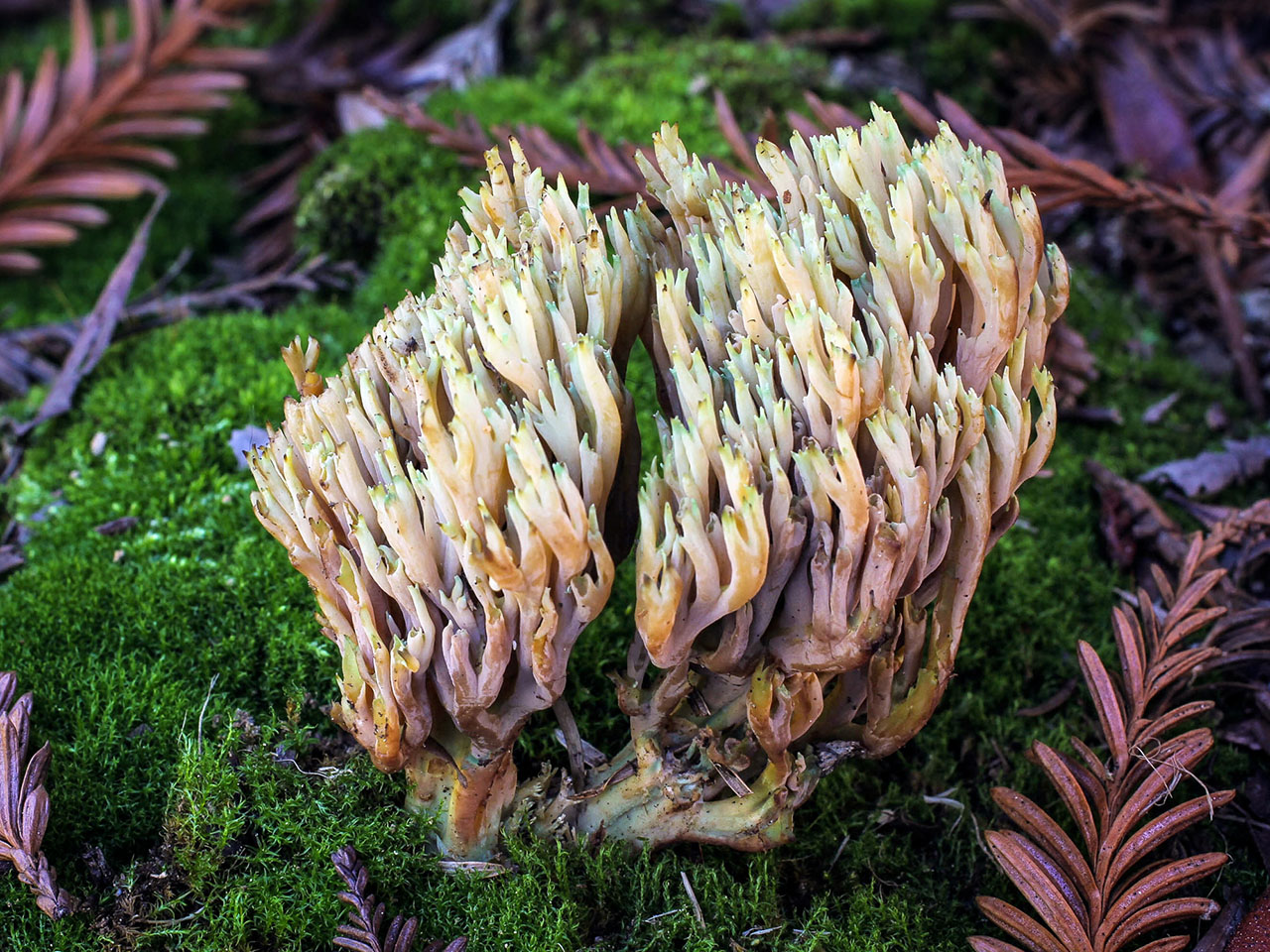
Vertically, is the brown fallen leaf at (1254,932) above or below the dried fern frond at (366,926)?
below

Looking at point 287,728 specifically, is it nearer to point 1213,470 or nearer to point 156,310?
point 156,310

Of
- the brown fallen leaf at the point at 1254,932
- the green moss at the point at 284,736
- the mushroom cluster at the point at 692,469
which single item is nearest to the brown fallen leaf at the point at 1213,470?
the green moss at the point at 284,736

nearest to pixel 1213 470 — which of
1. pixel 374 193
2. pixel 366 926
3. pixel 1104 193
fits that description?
pixel 1104 193

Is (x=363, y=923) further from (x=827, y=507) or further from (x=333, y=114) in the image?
(x=333, y=114)

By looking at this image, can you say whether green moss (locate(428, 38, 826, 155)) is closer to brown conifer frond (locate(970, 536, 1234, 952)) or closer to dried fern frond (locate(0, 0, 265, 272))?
dried fern frond (locate(0, 0, 265, 272))

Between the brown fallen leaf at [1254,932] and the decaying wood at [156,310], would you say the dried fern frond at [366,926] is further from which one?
the decaying wood at [156,310]

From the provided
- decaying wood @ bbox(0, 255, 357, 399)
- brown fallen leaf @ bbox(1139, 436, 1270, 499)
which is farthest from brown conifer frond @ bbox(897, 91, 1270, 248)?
decaying wood @ bbox(0, 255, 357, 399)

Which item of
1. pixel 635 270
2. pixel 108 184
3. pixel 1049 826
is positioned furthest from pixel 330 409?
pixel 108 184
